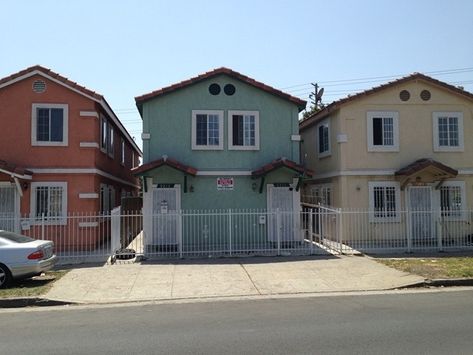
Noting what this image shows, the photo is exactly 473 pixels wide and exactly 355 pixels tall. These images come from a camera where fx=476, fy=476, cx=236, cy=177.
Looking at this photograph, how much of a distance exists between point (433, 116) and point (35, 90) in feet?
47.2

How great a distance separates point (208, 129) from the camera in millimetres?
17094

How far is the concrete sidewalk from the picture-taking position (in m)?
10.1

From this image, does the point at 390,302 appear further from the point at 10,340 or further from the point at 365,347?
the point at 10,340

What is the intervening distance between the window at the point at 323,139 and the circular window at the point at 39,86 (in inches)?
420

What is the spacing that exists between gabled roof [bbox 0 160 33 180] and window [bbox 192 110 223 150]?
573cm

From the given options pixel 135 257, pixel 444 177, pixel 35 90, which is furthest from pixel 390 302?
pixel 35 90

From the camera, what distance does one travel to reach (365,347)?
19.4 feet

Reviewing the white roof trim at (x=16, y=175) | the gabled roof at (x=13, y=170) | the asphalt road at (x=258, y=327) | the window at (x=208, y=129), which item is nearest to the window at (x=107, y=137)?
the white roof trim at (x=16, y=175)

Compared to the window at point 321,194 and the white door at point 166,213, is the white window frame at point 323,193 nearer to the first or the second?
the window at point 321,194

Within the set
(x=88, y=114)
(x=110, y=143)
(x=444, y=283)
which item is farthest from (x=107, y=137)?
(x=444, y=283)

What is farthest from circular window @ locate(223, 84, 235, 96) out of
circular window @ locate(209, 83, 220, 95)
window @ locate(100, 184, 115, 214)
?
window @ locate(100, 184, 115, 214)

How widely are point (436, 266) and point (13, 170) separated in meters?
12.5

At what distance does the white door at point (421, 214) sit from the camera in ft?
56.6

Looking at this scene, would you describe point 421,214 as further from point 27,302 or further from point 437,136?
point 27,302
